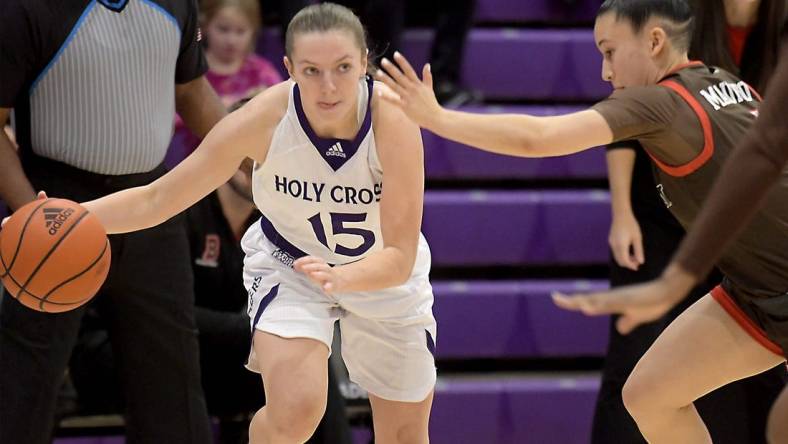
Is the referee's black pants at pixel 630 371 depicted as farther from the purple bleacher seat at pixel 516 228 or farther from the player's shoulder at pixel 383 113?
the purple bleacher seat at pixel 516 228

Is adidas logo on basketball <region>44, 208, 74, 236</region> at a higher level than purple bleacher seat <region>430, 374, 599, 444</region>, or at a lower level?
higher

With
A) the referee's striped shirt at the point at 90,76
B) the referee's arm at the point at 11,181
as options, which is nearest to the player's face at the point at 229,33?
the referee's striped shirt at the point at 90,76

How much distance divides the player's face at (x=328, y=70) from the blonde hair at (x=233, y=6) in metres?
2.40

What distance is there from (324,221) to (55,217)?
30.6 inches

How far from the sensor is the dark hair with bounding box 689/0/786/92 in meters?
4.22

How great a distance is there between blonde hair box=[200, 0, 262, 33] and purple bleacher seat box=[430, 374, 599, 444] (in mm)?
1984

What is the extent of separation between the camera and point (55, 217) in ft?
11.3

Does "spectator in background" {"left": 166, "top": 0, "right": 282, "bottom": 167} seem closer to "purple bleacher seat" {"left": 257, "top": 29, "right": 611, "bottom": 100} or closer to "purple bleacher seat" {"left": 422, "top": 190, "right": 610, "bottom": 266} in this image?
"purple bleacher seat" {"left": 422, "top": 190, "right": 610, "bottom": 266}

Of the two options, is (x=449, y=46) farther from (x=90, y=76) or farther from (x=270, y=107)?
(x=270, y=107)

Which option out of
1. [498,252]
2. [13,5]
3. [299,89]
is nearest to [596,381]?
[498,252]

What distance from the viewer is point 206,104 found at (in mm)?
4375

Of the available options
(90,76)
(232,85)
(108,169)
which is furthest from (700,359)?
(232,85)

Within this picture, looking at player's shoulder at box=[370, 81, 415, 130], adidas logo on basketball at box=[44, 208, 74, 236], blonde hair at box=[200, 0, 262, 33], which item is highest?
player's shoulder at box=[370, 81, 415, 130]

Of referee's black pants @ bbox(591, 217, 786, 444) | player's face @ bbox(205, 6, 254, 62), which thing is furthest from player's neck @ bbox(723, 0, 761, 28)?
player's face @ bbox(205, 6, 254, 62)
